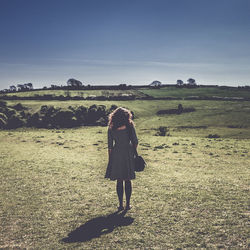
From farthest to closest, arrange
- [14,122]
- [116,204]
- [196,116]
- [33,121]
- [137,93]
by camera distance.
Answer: [137,93]
[196,116]
[33,121]
[14,122]
[116,204]

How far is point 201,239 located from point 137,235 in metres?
1.93

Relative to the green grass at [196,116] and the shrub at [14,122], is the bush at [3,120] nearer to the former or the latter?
the shrub at [14,122]

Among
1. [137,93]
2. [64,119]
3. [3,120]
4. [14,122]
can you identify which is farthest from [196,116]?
[3,120]

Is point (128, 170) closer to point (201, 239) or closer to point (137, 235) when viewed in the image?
point (137, 235)

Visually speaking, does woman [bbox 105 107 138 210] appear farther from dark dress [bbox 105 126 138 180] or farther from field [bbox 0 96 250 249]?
field [bbox 0 96 250 249]

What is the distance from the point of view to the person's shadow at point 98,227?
7182mm

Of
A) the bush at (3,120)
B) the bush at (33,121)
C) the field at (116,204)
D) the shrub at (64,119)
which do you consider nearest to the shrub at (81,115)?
the shrub at (64,119)

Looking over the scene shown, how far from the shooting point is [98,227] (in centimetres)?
779

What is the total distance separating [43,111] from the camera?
58250 millimetres

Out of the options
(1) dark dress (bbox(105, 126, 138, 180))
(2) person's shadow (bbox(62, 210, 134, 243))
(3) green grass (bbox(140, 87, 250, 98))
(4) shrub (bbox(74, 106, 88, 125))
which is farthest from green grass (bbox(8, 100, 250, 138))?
(2) person's shadow (bbox(62, 210, 134, 243))

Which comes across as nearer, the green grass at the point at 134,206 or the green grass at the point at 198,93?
the green grass at the point at 134,206

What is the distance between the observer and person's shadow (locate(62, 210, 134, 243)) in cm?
Answer: 718

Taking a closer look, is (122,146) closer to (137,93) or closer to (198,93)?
(137,93)

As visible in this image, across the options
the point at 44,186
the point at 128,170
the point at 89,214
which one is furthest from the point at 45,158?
the point at 128,170
